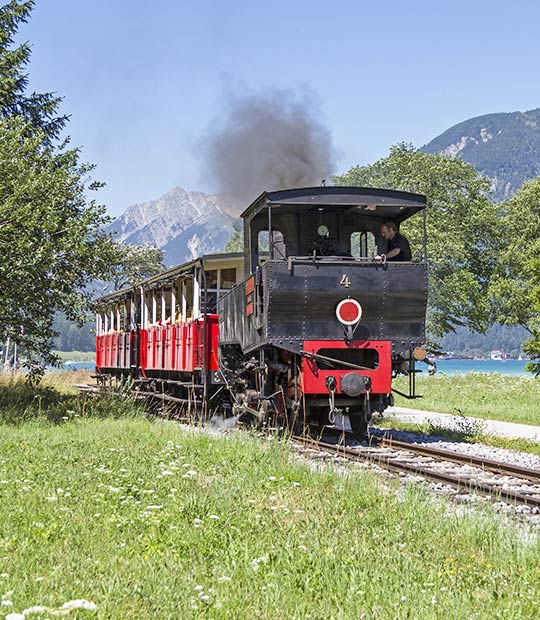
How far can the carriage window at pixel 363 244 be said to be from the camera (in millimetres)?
12852

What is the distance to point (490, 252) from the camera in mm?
46875

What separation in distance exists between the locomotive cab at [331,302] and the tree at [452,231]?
30.5 m

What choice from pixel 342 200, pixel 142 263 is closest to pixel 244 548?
pixel 342 200

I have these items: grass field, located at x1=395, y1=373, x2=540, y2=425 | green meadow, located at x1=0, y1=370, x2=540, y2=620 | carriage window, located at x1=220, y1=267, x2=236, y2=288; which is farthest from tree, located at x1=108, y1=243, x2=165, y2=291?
green meadow, located at x1=0, y1=370, x2=540, y2=620

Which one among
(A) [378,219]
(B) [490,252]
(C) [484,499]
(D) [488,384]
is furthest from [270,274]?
(B) [490,252]

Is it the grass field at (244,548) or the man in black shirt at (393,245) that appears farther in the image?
the man in black shirt at (393,245)

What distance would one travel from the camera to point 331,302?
1198cm

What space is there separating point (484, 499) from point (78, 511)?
371 cm

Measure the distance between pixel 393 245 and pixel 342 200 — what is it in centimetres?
117

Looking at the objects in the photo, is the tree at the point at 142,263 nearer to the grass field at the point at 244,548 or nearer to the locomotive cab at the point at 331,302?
the locomotive cab at the point at 331,302

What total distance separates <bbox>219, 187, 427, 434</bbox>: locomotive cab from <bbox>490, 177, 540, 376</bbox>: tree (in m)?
30.8

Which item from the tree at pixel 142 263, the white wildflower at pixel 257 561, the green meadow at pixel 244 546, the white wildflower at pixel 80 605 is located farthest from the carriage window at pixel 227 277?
the tree at pixel 142 263

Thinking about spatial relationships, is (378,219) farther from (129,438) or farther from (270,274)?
(129,438)

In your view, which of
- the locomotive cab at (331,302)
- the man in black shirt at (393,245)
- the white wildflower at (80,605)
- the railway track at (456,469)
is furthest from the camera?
the man in black shirt at (393,245)
